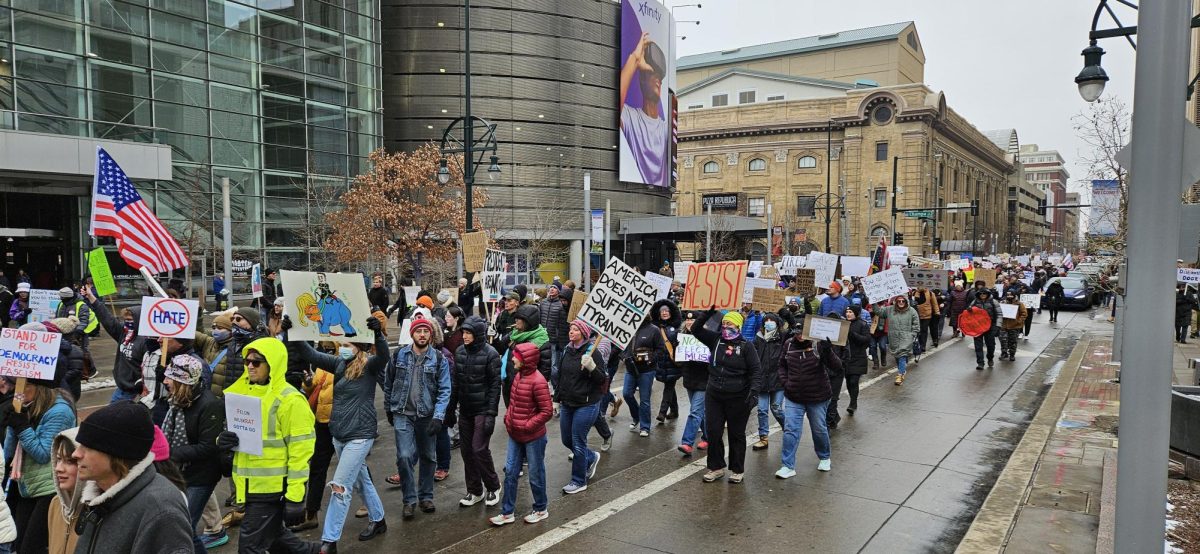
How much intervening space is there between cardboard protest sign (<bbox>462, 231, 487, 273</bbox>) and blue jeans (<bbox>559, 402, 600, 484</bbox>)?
7425 mm

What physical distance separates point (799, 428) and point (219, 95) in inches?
1131

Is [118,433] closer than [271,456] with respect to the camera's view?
Yes

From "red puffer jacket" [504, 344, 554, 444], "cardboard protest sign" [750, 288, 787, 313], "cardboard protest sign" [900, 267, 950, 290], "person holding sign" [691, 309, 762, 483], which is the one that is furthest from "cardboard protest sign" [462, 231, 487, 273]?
"cardboard protest sign" [900, 267, 950, 290]

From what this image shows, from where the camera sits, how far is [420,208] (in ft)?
81.0

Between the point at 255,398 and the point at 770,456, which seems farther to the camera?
the point at 770,456

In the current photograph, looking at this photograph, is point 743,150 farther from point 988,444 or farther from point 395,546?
point 395,546

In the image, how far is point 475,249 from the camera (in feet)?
48.9

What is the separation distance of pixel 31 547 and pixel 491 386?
11.8ft

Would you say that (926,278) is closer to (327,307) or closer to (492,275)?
(492,275)

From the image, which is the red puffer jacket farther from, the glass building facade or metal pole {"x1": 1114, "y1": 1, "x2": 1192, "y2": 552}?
the glass building facade

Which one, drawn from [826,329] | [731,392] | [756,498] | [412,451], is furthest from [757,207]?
[412,451]

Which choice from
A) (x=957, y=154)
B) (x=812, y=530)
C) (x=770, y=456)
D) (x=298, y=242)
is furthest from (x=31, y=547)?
(x=957, y=154)

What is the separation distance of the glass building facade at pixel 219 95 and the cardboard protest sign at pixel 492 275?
52.0 ft

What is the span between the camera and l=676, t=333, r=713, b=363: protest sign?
330 inches
